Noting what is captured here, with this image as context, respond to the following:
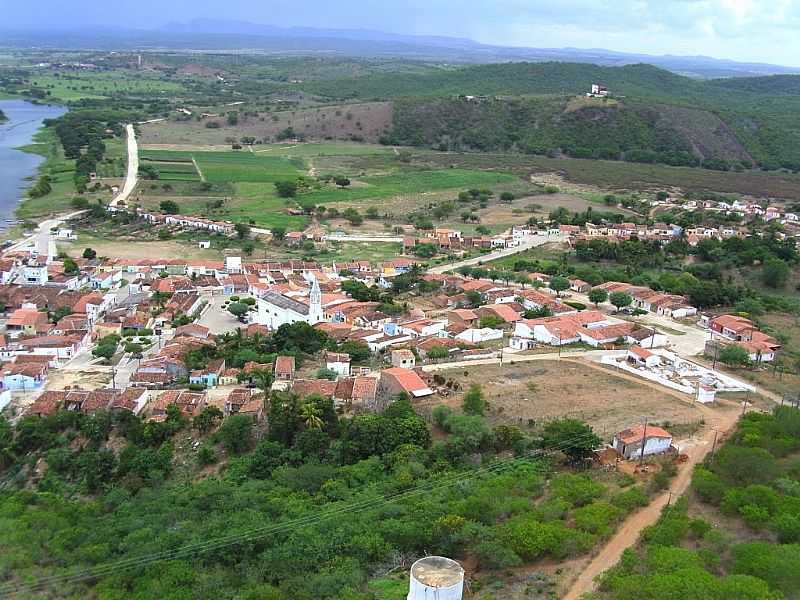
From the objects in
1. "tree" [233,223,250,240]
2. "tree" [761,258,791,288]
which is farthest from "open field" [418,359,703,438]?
"tree" [233,223,250,240]

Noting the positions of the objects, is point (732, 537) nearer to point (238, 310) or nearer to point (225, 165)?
point (238, 310)

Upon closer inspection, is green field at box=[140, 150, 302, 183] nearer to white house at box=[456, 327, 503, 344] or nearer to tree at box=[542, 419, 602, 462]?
white house at box=[456, 327, 503, 344]

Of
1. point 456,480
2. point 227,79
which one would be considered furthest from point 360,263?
point 227,79

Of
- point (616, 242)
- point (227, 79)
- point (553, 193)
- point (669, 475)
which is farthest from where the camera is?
point (227, 79)

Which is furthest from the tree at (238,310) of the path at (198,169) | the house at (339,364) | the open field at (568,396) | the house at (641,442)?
the path at (198,169)

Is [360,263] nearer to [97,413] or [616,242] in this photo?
[616,242]

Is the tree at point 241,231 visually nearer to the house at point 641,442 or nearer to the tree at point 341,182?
the tree at point 341,182
